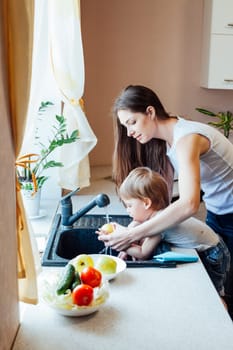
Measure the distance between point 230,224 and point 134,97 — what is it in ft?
2.13

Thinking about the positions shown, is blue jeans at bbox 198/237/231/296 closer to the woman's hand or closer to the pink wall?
the woman's hand

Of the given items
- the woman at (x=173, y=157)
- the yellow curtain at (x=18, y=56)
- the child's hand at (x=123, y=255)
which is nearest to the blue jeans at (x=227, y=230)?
the woman at (x=173, y=157)

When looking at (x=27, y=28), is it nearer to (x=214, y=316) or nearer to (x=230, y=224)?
(x=214, y=316)

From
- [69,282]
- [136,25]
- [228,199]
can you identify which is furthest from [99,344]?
[136,25]

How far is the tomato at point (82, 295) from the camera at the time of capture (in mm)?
1084

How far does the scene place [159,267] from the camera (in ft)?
4.57

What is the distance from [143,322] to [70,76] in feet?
4.29

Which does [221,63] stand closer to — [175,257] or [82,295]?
[175,257]

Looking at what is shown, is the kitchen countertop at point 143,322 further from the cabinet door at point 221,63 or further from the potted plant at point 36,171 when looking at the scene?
the cabinet door at point 221,63

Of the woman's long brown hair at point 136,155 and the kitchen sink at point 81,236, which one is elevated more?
the woman's long brown hair at point 136,155

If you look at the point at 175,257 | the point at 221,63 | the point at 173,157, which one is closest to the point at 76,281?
the point at 175,257

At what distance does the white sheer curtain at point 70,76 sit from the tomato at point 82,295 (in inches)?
42.5

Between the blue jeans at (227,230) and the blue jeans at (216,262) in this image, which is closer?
the blue jeans at (216,262)

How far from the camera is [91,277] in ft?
3.82
